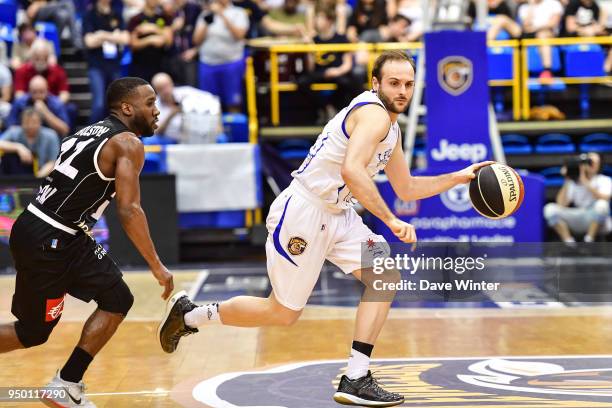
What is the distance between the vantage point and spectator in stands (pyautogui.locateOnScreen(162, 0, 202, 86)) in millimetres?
15438

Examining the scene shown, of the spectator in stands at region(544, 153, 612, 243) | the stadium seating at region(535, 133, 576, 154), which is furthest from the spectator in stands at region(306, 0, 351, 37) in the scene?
the spectator in stands at region(544, 153, 612, 243)

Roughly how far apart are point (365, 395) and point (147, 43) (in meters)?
10.1

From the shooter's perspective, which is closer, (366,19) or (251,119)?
(251,119)

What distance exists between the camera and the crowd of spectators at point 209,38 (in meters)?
14.8

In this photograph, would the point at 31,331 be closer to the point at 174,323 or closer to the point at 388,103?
the point at 174,323

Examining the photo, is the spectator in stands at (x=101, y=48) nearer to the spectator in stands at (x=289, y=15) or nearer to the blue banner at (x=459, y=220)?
the spectator in stands at (x=289, y=15)

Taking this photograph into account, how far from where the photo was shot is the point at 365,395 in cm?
592

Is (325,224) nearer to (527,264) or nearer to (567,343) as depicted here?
(567,343)

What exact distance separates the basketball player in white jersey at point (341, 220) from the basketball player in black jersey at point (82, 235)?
2.22ft

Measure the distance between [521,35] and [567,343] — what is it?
8.58 meters

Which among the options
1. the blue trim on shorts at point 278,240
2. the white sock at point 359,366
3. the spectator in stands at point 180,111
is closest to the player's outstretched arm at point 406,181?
Answer: the blue trim on shorts at point 278,240

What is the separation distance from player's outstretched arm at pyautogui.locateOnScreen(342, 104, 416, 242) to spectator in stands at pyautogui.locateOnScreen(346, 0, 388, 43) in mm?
9914

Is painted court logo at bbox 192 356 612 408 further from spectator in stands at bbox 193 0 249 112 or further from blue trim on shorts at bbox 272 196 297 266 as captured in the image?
spectator in stands at bbox 193 0 249 112

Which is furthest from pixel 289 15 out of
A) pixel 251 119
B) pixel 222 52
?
pixel 251 119
